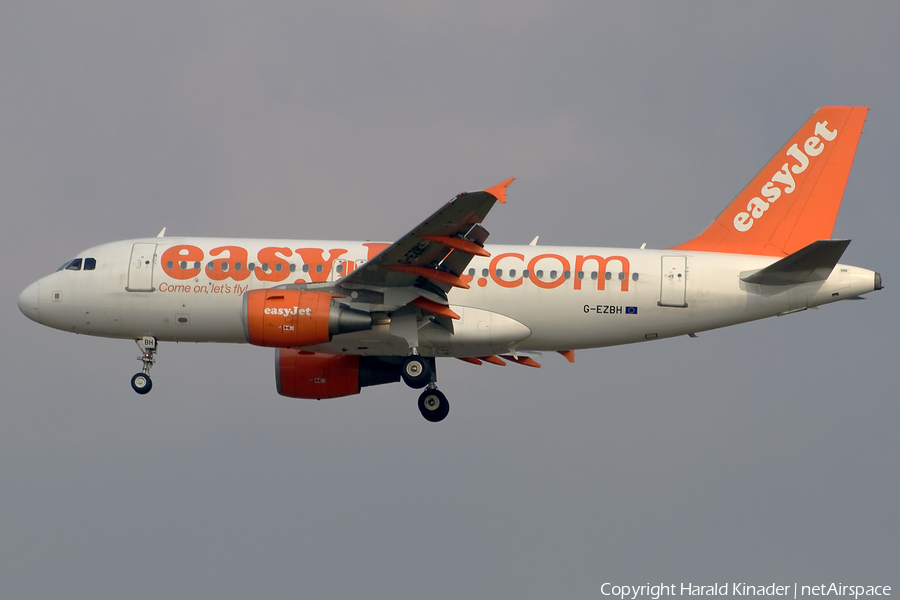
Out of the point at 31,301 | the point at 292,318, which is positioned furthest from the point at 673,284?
the point at 31,301

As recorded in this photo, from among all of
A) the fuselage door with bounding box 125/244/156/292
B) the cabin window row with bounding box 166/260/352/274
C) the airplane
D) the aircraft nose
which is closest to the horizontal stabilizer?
the airplane

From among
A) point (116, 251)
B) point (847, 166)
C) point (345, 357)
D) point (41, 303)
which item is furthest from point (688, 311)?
point (41, 303)

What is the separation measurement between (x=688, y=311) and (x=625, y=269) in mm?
2369

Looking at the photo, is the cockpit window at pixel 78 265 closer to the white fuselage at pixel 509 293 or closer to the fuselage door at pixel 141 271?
the white fuselage at pixel 509 293

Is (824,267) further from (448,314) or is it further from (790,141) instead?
(448,314)

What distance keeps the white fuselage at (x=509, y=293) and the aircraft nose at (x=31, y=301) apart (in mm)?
2162

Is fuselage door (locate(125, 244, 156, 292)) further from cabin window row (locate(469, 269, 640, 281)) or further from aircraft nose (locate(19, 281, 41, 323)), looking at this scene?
cabin window row (locate(469, 269, 640, 281))

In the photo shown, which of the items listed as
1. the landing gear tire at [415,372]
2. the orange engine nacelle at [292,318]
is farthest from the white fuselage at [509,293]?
the orange engine nacelle at [292,318]

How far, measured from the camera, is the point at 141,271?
127 feet

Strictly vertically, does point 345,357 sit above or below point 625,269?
below

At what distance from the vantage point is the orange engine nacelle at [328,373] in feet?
133

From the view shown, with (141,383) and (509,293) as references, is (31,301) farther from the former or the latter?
(509,293)

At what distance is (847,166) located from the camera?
40125 mm

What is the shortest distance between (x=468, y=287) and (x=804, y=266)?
10.4 m
